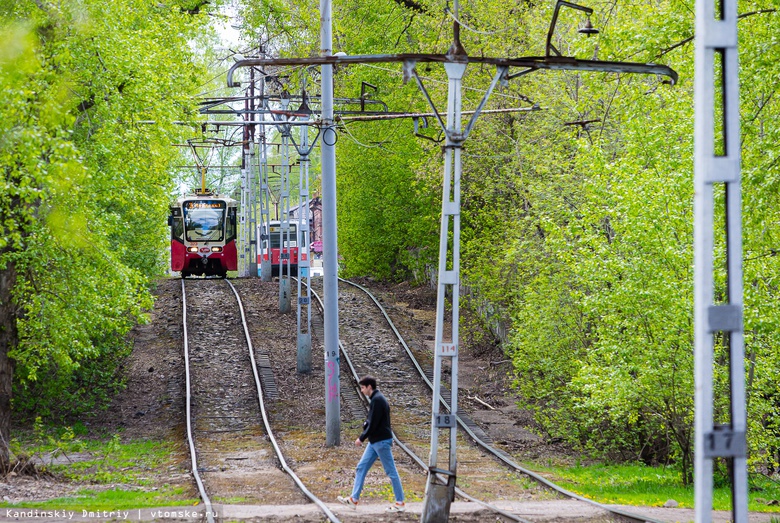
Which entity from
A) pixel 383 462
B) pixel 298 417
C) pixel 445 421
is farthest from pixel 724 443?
pixel 298 417

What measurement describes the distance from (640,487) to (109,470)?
933cm

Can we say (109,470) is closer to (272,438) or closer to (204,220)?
(272,438)

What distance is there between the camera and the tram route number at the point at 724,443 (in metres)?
6.43

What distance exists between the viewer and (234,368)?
2708cm

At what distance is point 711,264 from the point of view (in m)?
6.52

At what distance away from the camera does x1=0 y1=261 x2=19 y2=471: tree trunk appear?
55.8 ft

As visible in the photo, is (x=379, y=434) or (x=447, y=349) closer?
(x=447, y=349)

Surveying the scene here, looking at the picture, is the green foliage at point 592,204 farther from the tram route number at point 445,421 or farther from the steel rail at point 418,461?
the tram route number at point 445,421

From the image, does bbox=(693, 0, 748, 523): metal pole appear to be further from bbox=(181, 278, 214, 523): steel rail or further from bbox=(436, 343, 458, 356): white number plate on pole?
bbox=(181, 278, 214, 523): steel rail

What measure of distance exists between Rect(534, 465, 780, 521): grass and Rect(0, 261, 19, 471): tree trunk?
956 cm

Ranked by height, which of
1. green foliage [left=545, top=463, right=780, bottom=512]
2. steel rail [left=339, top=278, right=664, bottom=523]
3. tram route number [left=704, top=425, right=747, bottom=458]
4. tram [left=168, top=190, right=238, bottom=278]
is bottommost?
green foliage [left=545, top=463, right=780, bottom=512]

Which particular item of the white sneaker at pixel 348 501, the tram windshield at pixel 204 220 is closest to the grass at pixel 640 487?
the white sneaker at pixel 348 501

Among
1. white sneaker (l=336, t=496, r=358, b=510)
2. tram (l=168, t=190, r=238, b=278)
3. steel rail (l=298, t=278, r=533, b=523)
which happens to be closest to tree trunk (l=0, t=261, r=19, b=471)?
white sneaker (l=336, t=496, r=358, b=510)

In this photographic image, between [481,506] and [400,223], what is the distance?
24818 mm
